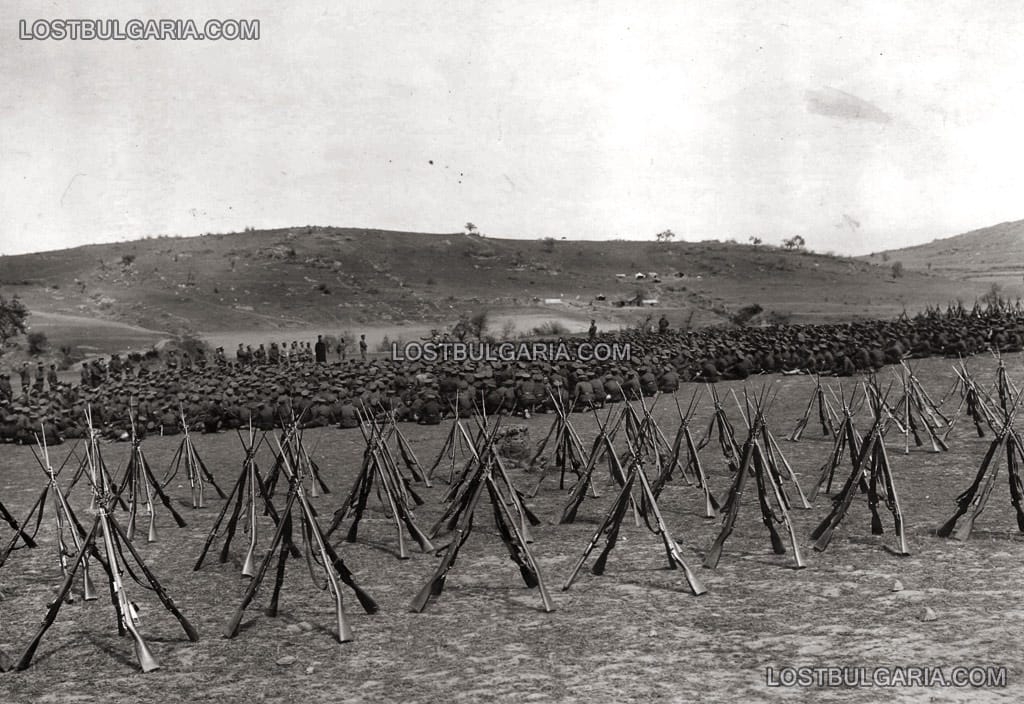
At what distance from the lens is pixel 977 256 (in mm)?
97875

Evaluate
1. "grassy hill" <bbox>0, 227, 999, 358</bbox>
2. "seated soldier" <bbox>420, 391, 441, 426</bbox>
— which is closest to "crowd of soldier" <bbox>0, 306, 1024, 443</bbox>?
"seated soldier" <bbox>420, 391, 441, 426</bbox>

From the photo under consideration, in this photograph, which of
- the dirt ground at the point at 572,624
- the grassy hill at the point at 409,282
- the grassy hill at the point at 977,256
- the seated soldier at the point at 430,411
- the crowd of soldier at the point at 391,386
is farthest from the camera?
the grassy hill at the point at 977,256

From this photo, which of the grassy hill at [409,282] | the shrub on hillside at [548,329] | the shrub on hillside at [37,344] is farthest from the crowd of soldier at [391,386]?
the grassy hill at [409,282]

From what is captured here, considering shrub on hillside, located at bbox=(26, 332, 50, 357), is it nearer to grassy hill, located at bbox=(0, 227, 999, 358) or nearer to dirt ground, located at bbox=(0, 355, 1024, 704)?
grassy hill, located at bbox=(0, 227, 999, 358)

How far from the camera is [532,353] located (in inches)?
832

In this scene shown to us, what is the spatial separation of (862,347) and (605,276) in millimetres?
39650

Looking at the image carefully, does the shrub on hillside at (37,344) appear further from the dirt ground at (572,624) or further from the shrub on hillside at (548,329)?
the dirt ground at (572,624)

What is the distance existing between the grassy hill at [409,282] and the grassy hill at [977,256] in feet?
35.0

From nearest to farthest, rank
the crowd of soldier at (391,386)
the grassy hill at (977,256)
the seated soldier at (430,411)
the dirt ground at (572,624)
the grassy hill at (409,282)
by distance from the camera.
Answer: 1. the dirt ground at (572,624)
2. the crowd of soldier at (391,386)
3. the seated soldier at (430,411)
4. the grassy hill at (409,282)
5. the grassy hill at (977,256)

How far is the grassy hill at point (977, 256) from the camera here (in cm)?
7588

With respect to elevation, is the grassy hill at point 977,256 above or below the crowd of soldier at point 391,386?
above

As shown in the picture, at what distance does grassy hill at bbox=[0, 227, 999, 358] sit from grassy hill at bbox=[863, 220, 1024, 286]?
10683mm

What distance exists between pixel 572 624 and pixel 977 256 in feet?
344

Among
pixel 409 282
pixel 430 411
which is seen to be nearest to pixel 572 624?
pixel 430 411
